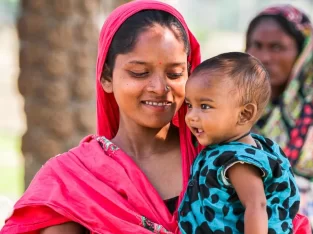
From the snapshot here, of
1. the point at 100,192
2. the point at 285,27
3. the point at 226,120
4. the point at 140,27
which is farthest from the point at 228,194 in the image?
the point at 285,27

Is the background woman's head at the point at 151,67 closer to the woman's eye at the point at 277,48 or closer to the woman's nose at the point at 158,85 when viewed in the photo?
the woman's nose at the point at 158,85

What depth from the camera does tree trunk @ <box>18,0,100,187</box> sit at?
6.68 meters

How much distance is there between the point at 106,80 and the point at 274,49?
10.1 feet

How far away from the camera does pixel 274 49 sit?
6.24 meters

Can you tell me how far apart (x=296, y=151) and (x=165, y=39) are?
3.09 m

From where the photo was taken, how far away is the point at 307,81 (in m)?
6.25

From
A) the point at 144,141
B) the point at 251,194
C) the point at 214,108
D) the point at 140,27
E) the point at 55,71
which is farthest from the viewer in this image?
the point at 55,71

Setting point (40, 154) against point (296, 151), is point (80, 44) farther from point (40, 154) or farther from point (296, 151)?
point (296, 151)

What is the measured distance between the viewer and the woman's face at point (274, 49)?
20.3ft

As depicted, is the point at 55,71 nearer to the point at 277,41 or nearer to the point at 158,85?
the point at 277,41

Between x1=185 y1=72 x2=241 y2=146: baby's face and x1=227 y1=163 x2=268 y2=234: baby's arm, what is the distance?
16cm

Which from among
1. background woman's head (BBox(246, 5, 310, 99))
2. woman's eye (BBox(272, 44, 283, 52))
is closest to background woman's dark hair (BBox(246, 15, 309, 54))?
background woman's head (BBox(246, 5, 310, 99))

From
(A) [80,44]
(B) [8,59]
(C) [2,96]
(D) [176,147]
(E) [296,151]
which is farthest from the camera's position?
(B) [8,59]

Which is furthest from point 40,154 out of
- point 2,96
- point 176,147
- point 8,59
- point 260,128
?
point 8,59
